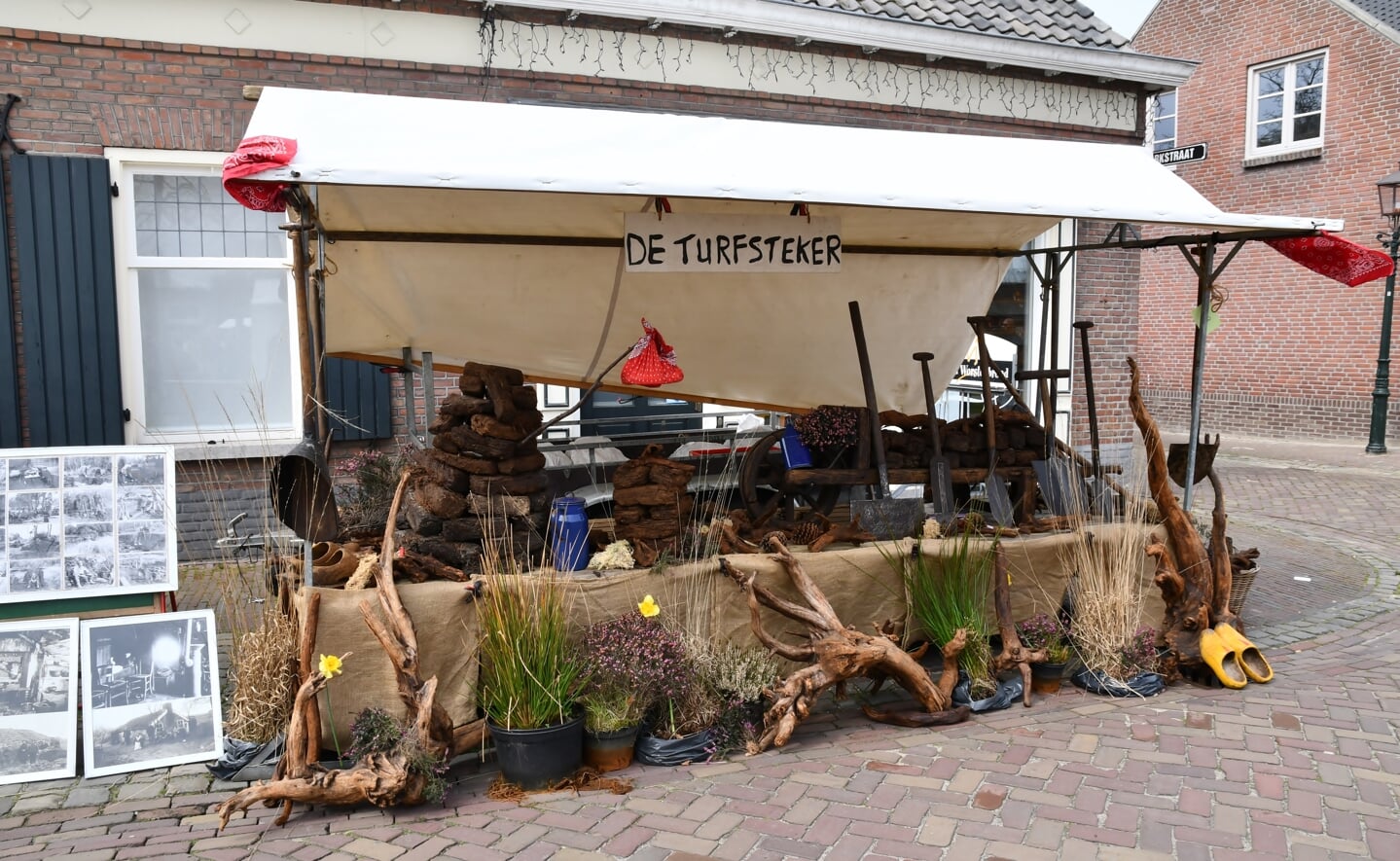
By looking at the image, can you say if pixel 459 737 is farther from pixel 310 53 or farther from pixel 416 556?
pixel 310 53

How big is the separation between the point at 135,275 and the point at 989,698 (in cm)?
636

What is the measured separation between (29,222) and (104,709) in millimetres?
4341

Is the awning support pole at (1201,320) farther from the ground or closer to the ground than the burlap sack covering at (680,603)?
farther from the ground

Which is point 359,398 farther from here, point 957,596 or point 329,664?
point 957,596

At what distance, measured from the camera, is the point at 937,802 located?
366 cm

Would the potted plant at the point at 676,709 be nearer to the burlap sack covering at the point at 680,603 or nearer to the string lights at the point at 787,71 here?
the burlap sack covering at the point at 680,603

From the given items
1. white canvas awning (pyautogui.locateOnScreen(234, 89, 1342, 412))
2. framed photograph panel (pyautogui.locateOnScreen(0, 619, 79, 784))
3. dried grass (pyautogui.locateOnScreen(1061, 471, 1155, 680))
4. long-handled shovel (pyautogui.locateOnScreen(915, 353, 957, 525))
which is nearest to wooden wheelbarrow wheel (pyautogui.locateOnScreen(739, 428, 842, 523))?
long-handled shovel (pyautogui.locateOnScreen(915, 353, 957, 525))

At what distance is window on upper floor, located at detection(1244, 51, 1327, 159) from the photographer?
1564cm

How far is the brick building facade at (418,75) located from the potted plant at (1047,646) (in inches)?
88.2

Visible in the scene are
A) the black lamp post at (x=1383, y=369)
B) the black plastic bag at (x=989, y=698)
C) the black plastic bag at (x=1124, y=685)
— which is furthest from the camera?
the black lamp post at (x=1383, y=369)

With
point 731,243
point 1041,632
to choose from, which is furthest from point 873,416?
point 1041,632

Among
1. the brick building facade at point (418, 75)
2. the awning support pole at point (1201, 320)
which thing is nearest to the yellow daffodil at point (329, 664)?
the brick building facade at point (418, 75)

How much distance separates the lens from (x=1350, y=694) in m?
4.72

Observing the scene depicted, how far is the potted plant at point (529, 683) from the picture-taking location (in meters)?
3.77
